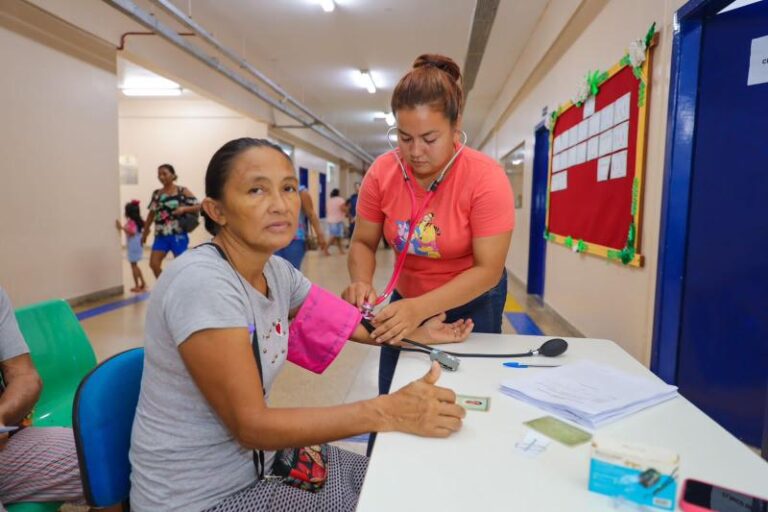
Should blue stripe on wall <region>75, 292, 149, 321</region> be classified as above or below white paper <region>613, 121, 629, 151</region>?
below

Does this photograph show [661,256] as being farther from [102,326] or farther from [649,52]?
[102,326]

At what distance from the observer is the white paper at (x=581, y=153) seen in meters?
3.78

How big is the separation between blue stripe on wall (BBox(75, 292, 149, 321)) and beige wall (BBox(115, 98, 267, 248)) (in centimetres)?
514

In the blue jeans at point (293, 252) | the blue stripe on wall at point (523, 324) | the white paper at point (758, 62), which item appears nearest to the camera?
the white paper at point (758, 62)

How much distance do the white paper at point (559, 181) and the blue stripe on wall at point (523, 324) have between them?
50.3 inches

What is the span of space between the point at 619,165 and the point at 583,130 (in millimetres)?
828

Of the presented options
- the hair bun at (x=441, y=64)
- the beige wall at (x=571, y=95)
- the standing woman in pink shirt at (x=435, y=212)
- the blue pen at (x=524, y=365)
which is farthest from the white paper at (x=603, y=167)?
the blue pen at (x=524, y=365)

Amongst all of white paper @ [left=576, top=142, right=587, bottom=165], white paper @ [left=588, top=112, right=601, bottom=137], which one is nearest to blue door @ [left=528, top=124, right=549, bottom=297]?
white paper @ [left=576, top=142, right=587, bottom=165]

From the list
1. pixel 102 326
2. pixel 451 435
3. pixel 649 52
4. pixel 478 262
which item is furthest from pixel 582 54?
pixel 102 326

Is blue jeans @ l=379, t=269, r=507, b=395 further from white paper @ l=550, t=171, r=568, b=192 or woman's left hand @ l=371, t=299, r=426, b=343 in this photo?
white paper @ l=550, t=171, r=568, b=192

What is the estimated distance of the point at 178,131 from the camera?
1035 cm

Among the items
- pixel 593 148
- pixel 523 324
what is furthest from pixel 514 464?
pixel 523 324

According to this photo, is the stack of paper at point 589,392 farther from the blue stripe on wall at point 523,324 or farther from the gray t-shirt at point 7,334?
the blue stripe on wall at point 523,324

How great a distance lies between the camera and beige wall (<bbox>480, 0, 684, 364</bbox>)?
2.64 metres
